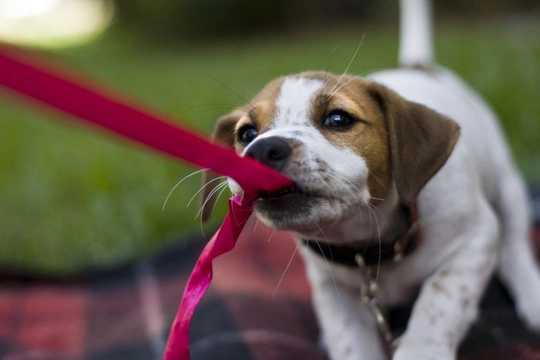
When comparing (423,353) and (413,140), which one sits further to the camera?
(413,140)

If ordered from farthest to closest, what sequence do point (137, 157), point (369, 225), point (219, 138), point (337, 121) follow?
point (137, 157)
point (219, 138)
point (369, 225)
point (337, 121)

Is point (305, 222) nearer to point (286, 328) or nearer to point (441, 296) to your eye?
point (441, 296)

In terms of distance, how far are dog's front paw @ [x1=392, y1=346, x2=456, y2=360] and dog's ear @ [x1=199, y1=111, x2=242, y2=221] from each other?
35.5 inches

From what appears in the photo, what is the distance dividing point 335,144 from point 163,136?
79cm

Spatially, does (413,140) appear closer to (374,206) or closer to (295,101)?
(374,206)

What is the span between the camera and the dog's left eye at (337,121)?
2.48m

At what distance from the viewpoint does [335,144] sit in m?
2.39

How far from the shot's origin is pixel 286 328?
3252mm

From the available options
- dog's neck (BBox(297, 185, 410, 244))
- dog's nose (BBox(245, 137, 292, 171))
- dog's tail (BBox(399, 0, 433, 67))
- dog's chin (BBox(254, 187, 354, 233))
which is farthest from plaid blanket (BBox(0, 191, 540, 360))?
dog's tail (BBox(399, 0, 433, 67))

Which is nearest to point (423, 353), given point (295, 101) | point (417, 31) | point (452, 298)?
point (452, 298)

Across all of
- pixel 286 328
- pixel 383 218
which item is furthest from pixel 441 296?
pixel 286 328

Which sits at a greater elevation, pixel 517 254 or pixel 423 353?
pixel 423 353

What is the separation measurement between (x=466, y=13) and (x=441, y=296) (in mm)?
13676

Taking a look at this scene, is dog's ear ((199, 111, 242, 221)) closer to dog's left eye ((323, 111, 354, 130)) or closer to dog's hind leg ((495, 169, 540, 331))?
dog's left eye ((323, 111, 354, 130))
